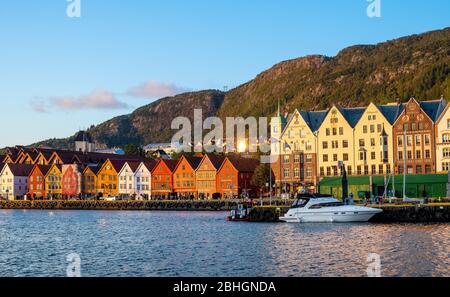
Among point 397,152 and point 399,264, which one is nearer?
point 399,264

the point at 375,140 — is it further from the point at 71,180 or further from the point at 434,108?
the point at 71,180

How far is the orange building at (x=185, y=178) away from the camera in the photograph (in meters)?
148

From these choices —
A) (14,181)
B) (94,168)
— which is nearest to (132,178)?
(94,168)

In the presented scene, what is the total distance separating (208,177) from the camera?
5704 inches

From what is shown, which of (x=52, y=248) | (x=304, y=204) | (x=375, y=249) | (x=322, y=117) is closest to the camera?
(x=375, y=249)

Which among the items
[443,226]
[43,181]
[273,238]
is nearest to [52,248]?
[273,238]

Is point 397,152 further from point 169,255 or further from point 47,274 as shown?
point 47,274

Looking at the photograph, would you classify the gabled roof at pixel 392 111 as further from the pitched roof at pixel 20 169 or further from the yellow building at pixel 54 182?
the pitched roof at pixel 20 169

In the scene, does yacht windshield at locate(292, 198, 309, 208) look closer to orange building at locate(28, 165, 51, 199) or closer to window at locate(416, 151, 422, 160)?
window at locate(416, 151, 422, 160)

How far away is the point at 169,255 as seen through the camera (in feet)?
166

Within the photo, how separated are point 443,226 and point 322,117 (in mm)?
60468

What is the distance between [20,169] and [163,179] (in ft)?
177

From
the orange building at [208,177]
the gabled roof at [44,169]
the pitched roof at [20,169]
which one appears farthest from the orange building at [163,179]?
the pitched roof at [20,169]

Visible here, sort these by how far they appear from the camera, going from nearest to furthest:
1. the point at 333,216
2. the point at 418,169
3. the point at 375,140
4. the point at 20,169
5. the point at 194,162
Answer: the point at 333,216
the point at 418,169
the point at 375,140
the point at 194,162
the point at 20,169
